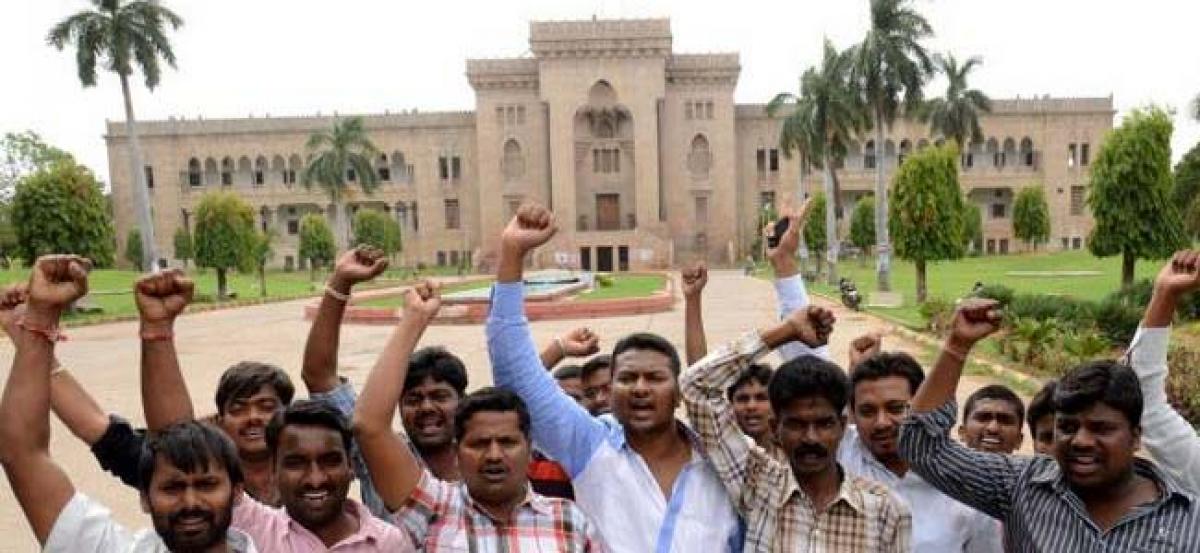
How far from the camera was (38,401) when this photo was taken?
2.21m

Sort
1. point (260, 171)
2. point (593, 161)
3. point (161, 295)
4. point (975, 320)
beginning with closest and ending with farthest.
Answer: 1. point (975, 320)
2. point (161, 295)
3. point (593, 161)
4. point (260, 171)

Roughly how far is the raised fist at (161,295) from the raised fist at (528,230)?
0.92 metres

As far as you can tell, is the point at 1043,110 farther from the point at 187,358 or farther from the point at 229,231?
the point at 187,358

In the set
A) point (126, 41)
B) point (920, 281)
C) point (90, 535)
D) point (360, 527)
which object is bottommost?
point (920, 281)

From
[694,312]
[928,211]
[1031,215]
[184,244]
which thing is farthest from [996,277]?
[184,244]

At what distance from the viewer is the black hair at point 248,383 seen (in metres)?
3.13

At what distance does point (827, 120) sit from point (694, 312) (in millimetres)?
28089

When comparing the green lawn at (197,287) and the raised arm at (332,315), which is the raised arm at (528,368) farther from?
the green lawn at (197,287)

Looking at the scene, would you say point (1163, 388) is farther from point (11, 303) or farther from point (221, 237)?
point (221, 237)

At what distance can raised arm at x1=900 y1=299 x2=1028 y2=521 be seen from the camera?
7.53ft

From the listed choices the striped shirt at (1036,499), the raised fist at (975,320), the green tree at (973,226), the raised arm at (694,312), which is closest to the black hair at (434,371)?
the raised arm at (694,312)

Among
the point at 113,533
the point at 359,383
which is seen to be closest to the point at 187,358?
the point at 359,383

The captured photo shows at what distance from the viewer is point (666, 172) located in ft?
171

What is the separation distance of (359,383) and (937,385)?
1049cm
